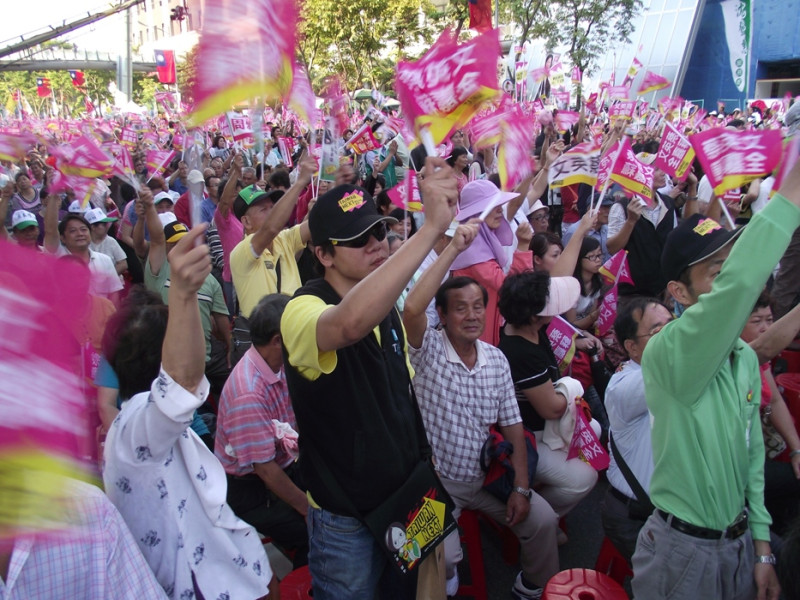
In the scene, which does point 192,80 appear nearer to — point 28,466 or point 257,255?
point 28,466

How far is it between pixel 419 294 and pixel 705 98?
104 ft

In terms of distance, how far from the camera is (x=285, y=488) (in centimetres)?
276

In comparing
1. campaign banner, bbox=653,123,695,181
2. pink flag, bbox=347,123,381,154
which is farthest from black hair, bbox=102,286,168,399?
pink flag, bbox=347,123,381,154

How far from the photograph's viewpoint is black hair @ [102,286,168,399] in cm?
195

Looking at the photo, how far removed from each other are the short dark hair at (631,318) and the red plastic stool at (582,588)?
94 cm

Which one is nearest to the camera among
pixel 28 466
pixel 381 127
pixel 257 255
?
pixel 28 466

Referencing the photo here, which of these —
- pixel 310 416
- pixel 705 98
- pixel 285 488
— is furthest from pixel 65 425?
pixel 705 98

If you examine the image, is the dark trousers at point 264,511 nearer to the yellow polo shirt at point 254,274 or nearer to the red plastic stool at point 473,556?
the red plastic stool at point 473,556

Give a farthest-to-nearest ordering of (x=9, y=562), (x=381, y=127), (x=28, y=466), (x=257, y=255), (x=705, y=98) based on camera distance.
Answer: (x=705, y=98)
(x=381, y=127)
(x=257, y=255)
(x=9, y=562)
(x=28, y=466)

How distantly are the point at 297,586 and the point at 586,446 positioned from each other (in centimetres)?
158

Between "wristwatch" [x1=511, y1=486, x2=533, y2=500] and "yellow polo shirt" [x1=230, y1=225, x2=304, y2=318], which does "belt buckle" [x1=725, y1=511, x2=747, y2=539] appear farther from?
"yellow polo shirt" [x1=230, y1=225, x2=304, y2=318]

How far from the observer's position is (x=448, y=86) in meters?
2.30

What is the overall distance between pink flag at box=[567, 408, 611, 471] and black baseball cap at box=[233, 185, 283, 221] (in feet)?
8.08

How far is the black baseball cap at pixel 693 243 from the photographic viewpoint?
6.57 feet
